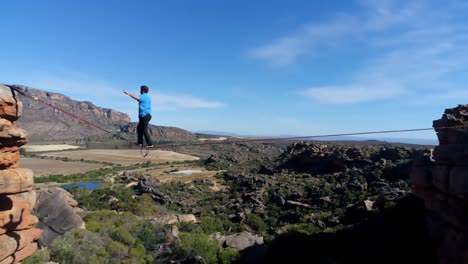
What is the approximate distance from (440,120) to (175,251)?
68.0 feet

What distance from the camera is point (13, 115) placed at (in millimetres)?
12516

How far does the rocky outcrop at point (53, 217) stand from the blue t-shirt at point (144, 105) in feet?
50.3

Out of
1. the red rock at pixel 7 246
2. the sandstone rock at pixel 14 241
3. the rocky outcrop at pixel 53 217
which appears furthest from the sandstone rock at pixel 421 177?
the rocky outcrop at pixel 53 217

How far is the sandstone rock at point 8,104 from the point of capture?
39.7 ft

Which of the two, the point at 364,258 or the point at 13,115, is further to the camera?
the point at 364,258

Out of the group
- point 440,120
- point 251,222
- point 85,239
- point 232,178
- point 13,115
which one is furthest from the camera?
point 232,178

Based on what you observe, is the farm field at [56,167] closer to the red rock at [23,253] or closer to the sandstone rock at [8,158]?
the red rock at [23,253]

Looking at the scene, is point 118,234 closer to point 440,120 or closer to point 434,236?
point 434,236

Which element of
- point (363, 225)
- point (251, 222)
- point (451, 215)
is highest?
point (451, 215)

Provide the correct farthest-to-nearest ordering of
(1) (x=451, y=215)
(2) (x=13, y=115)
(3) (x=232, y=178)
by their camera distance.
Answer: (3) (x=232, y=178) < (1) (x=451, y=215) < (2) (x=13, y=115)

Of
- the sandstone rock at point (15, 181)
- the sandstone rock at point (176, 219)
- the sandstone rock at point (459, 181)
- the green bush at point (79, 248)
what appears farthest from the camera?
the sandstone rock at point (176, 219)

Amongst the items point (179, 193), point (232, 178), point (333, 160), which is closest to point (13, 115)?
point (179, 193)

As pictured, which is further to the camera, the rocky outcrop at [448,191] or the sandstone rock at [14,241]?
the rocky outcrop at [448,191]

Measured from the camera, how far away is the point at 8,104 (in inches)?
484
